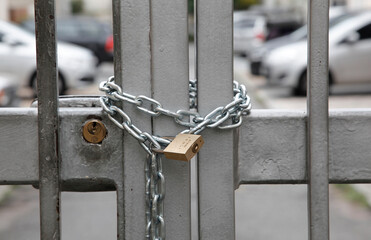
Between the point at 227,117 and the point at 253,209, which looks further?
the point at 253,209

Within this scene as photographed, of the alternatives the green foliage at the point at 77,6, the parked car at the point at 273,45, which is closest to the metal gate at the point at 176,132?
the parked car at the point at 273,45

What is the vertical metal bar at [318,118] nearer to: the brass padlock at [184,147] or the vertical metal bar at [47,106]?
the brass padlock at [184,147]

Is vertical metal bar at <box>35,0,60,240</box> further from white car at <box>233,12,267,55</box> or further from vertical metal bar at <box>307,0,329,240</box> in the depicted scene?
white car at <box>233,12,267,55</box>

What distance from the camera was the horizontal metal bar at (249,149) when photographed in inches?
49.9

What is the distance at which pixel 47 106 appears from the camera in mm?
1249

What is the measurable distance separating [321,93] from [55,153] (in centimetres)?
55

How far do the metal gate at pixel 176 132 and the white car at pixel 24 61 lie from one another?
419 inches

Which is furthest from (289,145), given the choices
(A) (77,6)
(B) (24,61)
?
(A) (77,6)

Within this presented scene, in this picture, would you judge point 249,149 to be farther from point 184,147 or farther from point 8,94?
point 8,94

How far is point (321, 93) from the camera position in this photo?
4.13 ft

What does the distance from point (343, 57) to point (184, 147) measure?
10992mm

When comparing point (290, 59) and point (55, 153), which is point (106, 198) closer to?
point (55, 153)

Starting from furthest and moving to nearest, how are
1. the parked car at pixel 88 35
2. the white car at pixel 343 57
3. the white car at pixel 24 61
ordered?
1. the parked car at pixel 88 35
2. the white car at pixel 24 61
3. the white car at pixel 343 57

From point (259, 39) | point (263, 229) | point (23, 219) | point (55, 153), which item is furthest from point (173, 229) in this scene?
point (259, 39)
